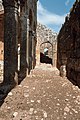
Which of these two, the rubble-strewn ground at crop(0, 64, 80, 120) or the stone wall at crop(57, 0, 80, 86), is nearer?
the rubble-strewn ground at crop(0, 64, 80, 120)

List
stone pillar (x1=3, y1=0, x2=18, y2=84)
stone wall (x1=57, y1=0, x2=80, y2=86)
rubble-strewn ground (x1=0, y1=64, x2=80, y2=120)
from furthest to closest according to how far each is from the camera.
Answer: stone wall (x1=57, y1=0, x2=80, y2=86), stone pillar (x1=3, y1=0, x2=18, y2=84), rubble-strewn ground (x1=0, y1=64, x2=80, y2=120)

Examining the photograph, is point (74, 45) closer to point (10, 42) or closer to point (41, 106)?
point (10, 42)

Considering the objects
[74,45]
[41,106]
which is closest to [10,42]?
[41,106]

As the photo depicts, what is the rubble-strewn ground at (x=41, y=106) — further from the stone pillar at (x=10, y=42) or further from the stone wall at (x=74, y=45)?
the stone wall at (x=74, y=45)

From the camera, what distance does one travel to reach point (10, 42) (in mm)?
5457

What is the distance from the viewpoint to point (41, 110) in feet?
11.8

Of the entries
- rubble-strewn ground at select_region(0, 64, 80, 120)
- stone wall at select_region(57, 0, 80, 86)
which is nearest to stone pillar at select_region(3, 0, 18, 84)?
rubble-strewn ground at select_region(0, 64, 80, 120)

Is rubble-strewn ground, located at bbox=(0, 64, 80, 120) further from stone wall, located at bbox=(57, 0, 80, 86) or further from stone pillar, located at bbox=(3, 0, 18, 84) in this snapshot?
stone wall, located at bbox=(57, 0, 80, 86)

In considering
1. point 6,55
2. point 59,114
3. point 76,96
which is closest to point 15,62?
point 6,55

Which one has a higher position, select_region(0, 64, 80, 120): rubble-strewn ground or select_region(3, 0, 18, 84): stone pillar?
select_region(3, 0, 18, 84): stone pillar

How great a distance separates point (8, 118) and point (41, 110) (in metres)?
0.78

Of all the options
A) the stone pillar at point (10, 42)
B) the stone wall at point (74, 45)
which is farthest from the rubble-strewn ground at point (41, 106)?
the stone wall at point (74, 45)

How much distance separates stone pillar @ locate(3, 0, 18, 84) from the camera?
17.7ft

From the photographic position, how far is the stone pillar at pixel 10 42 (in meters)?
5.41
